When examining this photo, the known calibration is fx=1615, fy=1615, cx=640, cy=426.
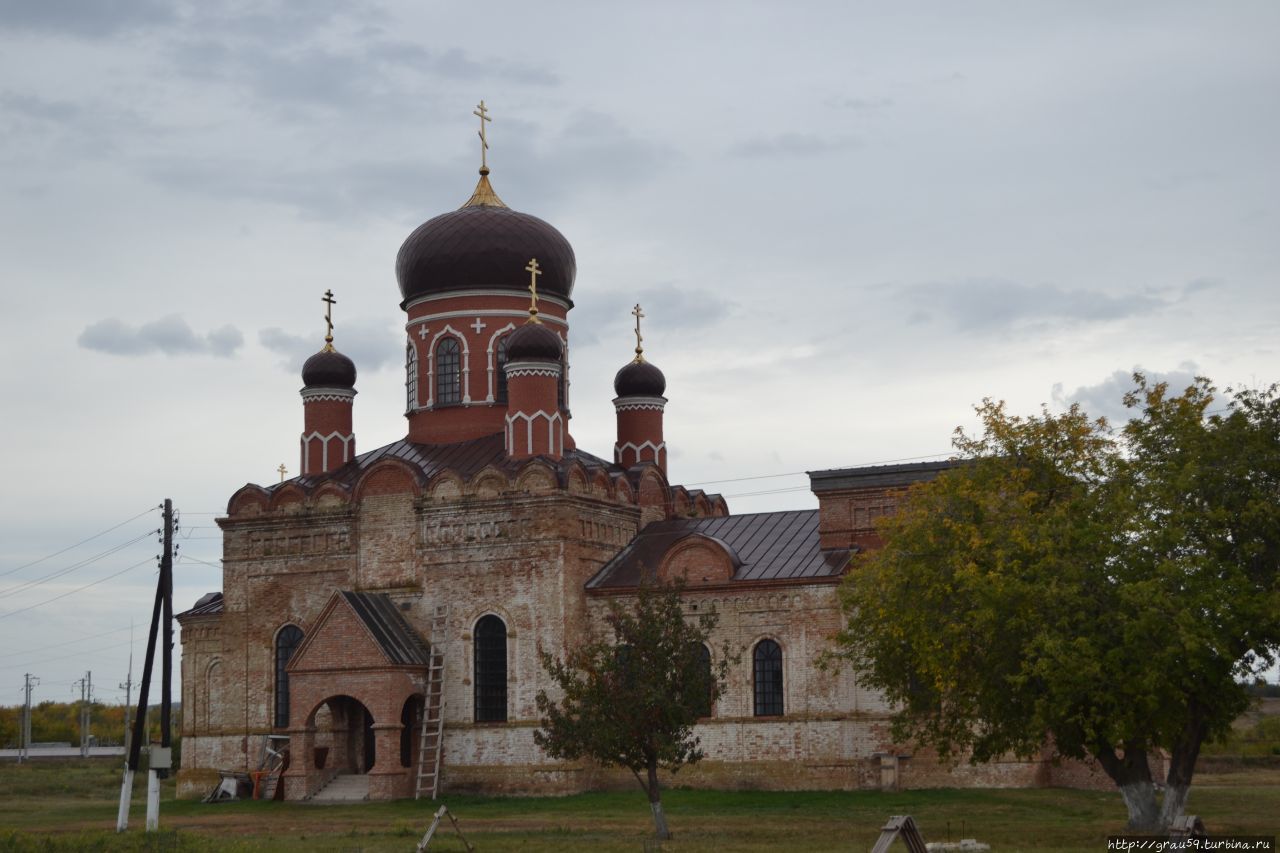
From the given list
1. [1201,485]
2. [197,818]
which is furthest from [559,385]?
[1201,485]

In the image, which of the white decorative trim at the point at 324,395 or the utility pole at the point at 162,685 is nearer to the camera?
the utility pole at the point at 162,685

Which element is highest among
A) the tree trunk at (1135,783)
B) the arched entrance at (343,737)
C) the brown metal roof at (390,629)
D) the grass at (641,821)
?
the brown metal roof at (390,629)

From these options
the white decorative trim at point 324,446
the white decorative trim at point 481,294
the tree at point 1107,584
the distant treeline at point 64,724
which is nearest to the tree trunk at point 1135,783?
the tree at point 1107,584

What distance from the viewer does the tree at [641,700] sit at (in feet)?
77.8

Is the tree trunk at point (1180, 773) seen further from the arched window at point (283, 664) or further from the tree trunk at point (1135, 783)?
the arched window at point (283, 664)

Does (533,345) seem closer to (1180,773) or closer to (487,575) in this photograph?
(487,575)

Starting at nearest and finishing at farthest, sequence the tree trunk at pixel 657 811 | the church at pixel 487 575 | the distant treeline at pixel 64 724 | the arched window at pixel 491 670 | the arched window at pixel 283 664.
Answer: the tree trunk at pixel 657 811
the church at pixel 487 575
the arched window at pixel 491 670
the arched window at pixel 283 664
the distant treeline at pixel 64 724

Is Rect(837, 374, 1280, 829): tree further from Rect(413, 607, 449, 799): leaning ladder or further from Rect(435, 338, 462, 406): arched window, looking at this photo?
Rect(435, 338, 462, 406): arched window

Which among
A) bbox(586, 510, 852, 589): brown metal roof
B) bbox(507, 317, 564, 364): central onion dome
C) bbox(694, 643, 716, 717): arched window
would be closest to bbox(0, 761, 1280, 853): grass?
bbox(694, 643, 716, 717): arched window

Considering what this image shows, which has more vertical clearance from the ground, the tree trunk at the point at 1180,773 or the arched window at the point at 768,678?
the arched window at the point at 768,678

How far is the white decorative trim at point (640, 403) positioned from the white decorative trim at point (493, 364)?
3.08m

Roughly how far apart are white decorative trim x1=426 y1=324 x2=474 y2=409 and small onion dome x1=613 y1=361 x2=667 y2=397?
3.62m

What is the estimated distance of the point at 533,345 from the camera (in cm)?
3428

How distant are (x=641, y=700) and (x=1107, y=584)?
269 inches
